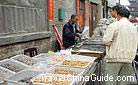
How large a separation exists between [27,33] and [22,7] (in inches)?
28.6

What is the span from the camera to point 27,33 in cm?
819

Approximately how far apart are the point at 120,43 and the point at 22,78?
218 centimetres

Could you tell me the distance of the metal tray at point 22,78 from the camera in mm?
4328

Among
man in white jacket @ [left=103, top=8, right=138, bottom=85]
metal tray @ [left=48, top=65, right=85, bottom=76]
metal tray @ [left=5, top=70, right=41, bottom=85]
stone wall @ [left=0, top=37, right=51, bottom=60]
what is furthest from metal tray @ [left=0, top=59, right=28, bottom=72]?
man in white jacket @ [left=103, top=8, right=138, bottom=85]

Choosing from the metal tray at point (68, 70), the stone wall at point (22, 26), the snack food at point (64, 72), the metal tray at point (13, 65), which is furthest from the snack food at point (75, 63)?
the stone wall at point (22, 26)

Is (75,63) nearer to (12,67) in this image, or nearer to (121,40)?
(121,40)

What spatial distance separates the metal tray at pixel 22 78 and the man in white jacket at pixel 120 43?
1.74m

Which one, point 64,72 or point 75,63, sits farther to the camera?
point 75,63

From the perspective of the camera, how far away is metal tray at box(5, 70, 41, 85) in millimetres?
4328

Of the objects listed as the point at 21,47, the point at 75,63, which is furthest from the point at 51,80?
the point at 21,47

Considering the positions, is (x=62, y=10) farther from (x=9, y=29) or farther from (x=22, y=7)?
(x=9, y=29)

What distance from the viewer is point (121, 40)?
5.92m

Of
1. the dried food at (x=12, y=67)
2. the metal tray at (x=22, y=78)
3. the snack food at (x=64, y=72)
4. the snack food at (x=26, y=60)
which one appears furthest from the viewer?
the snack food at (x=26, y=60)

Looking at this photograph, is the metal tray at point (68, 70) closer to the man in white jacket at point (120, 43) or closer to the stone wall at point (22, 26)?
the man in white jacket at point (120, 43)
